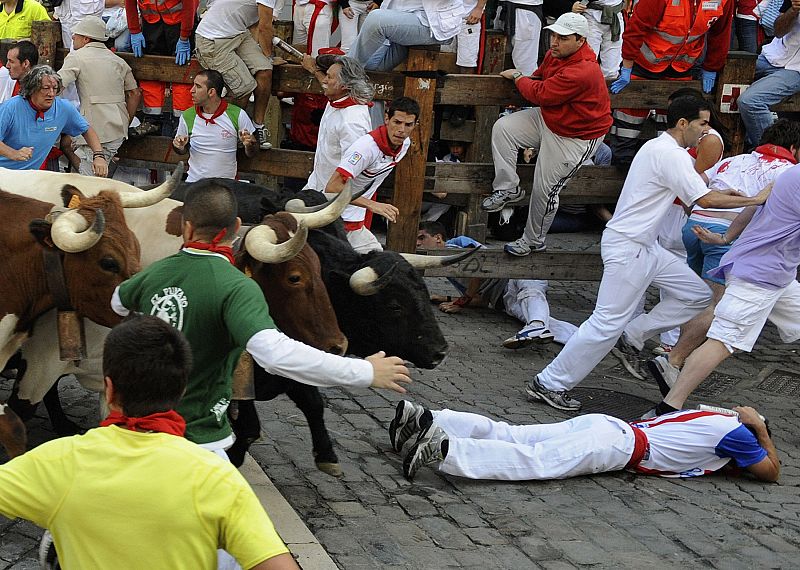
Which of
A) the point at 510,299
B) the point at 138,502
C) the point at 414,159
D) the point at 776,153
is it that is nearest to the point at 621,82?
the point at 776,153

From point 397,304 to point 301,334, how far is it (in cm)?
→ 111

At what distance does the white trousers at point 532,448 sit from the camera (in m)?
6.66

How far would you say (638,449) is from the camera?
271 inches

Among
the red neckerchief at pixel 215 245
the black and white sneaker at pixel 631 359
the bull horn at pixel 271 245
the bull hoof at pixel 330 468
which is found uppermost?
the red neckerchief at pixel 215 245

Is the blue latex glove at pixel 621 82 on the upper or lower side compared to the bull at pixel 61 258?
upper

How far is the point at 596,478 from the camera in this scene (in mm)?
6941

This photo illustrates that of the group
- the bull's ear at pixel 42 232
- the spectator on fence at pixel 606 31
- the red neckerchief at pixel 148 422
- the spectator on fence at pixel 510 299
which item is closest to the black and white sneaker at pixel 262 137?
the spectator on fence at pixel 510 299

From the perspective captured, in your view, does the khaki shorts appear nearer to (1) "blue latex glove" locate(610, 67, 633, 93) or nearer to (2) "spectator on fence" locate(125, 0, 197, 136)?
(2) "spectator on fence" locate(125, 0, 197, 136)

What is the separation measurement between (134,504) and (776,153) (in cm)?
711

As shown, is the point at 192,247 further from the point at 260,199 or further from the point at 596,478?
the point at 596,478

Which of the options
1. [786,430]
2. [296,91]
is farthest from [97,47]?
[786,430]

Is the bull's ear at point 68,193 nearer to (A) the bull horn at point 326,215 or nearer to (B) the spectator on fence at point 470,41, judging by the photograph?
(A) the bull horn at point 326,215

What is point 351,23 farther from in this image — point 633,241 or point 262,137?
point 633,241

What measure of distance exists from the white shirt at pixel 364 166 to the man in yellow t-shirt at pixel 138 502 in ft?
18.6
